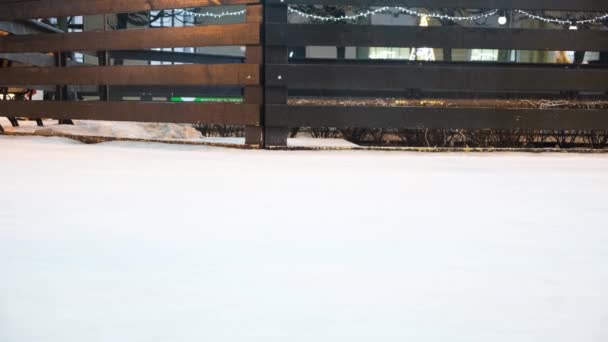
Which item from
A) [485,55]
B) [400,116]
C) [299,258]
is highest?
[485,55]

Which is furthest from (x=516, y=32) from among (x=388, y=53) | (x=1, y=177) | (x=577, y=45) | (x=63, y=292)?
(x=388, y=53)

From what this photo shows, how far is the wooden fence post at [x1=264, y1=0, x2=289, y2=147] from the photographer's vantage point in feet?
19.1

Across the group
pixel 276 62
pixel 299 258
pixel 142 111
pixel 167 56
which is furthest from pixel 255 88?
pixel 167 56

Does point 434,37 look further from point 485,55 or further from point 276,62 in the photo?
point 485,55

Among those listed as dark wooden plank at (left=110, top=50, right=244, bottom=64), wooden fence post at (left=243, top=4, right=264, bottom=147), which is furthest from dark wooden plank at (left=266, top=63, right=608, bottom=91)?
dark wooden plank at (left=110, top=50, right=244, bottom=64)

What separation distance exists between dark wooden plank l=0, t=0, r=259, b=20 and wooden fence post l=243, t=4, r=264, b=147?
0.12 meters

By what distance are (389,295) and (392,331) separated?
0.25 m

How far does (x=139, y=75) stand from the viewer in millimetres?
6430

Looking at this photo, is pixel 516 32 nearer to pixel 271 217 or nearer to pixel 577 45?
pixel 577 45

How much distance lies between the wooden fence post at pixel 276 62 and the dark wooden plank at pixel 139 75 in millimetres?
205

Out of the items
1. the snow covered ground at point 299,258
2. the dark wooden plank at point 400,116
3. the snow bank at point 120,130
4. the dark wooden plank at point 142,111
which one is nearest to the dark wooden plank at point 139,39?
the dark wooden plank at point 142,111

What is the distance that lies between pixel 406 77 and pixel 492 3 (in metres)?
1.20

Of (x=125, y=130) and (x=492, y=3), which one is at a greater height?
(x=492, y=3)

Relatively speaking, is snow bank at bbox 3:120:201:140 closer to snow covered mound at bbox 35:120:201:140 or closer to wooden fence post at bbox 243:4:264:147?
snow covered mound at bbox 35:120:201:140
